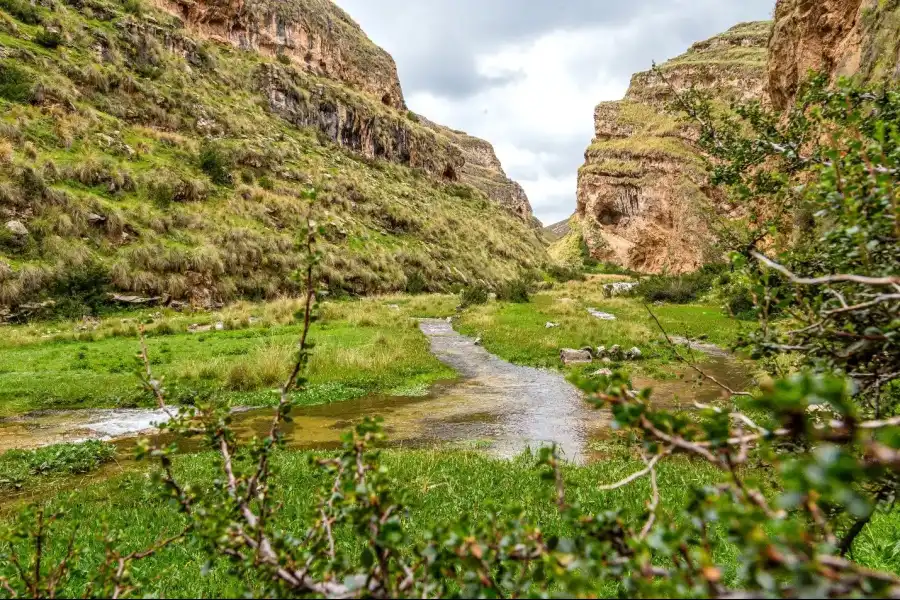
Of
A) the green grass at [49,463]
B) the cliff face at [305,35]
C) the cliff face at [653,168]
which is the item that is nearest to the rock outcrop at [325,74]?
the cliff face at [305,35]

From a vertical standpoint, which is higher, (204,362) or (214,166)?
(214,166)

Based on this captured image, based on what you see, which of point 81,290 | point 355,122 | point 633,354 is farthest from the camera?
point 355,122

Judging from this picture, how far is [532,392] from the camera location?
51.4ft

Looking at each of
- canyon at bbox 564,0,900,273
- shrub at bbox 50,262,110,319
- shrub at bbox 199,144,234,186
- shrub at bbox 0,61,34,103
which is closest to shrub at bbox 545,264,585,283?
canyon at bbox 564,0,900,273

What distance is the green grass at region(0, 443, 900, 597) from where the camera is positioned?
506 cm

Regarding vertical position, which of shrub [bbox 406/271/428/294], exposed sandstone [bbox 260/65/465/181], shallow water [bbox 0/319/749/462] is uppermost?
exposed sandstone [bbox 260/65/465/181]

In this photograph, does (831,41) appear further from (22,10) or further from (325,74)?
(325,74)

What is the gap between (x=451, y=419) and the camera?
12875 mm

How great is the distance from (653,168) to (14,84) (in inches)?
3359

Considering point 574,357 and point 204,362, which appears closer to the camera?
point 204,362

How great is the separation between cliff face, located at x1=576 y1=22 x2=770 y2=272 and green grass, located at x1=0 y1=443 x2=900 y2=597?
2757 inches

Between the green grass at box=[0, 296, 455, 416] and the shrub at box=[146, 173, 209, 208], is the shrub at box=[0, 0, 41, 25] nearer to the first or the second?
the shrub at box=[146, 173, 209, 208]

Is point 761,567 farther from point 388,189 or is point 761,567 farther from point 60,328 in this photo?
point 388,189

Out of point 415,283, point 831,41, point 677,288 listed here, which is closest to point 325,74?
point 415,283
